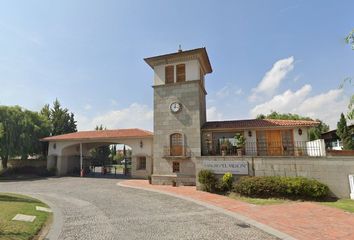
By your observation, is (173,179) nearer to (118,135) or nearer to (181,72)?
(118,135)

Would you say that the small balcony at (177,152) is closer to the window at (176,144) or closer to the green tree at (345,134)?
the window at (176,144)

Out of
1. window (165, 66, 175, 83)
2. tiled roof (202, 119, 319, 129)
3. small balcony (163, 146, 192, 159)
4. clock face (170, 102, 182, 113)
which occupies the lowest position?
small balcony (163, 146, 192, 159)

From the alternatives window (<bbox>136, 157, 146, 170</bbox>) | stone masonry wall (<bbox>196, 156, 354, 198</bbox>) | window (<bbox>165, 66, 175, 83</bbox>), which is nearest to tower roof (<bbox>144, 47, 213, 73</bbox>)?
window (<bbox>165, 66, 175, 83</bbox>)

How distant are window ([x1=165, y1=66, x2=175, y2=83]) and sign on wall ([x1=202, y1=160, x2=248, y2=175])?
27.0 ft

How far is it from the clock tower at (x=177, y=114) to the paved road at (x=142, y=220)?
18.8 feet

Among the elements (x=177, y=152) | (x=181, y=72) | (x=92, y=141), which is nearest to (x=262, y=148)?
(x=177, y=152)

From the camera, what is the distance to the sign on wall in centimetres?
1538

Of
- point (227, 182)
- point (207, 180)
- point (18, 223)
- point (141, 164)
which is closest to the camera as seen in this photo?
point (18, 223)

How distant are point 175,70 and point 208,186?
10.6 metres

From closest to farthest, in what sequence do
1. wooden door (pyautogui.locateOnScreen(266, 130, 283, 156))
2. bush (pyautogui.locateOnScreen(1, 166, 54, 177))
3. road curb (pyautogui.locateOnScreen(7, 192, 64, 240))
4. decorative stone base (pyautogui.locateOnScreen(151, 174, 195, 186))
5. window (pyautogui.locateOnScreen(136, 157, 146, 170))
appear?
road curb (pyautogui.locateOnScreen(7, 192, 64, 240)) < wooden door (pyautogui.locateOnScreen(266, 130, 283, 156)) < decorative stone base (pyautogui.locateOnScreen(151, 174, 195, 186)) < window (pyautogui.locateOnScreen(136, 157, 146, 170)) < bush (pyautogui.locateOnScreen(1, 166, 54, 177))

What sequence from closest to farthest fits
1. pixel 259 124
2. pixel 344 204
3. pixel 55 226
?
pixel 55 226, pixel 344 204, pixel 259 124

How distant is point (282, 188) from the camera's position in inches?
516

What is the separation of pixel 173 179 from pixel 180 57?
1073 cm

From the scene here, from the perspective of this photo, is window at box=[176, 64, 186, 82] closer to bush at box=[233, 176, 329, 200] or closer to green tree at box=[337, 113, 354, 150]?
bush at box=[233, 176, 329, 200]
